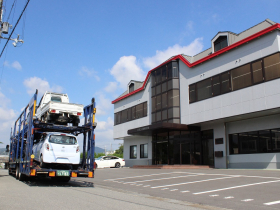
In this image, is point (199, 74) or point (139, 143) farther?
point (139, 143)

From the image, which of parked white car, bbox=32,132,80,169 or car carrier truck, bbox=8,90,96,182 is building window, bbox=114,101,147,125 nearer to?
car carrier truck, bbox=8,90,96,182

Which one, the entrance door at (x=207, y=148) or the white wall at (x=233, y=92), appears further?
the entrance door at (x=207, y=148)

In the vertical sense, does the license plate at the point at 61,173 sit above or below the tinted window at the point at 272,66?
below

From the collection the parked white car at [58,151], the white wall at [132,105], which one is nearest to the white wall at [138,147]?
the white wall at [132,105]

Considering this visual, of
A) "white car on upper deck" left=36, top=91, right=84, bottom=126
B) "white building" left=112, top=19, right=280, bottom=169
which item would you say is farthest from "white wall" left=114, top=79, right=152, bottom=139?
"white car on upper deck" left=36, top=91, right=84, bottom=126

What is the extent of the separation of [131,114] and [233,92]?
49.1 ft

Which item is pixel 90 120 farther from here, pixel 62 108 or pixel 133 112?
pixel 133 112

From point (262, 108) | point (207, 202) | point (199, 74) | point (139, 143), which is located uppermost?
point (199, 74)

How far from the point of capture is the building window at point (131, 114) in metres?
30.8

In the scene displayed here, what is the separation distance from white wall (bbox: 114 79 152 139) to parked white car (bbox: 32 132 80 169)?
1739cm

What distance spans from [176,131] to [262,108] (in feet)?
28.8

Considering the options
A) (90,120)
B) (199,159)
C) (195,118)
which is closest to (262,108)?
(195,118)

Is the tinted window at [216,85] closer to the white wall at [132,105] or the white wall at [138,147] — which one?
the white wall at [132,105]

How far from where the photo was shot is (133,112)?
32.8 meters
